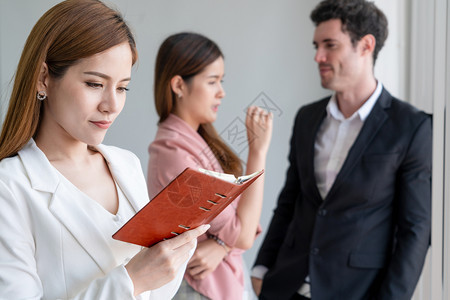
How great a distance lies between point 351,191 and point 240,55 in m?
0.70

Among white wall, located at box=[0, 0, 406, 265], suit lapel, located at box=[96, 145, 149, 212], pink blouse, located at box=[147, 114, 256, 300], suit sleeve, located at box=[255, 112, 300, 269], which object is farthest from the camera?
suit sleeve, located at box=[255, 112, 300, 269]

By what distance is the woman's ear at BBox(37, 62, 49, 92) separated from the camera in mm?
932

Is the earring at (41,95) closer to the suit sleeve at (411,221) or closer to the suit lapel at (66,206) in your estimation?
the suit lapel at (66,206)

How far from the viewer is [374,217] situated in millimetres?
1780

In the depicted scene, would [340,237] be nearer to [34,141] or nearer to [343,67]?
[343,67]

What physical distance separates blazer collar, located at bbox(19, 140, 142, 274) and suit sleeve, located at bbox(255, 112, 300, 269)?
1200 mm

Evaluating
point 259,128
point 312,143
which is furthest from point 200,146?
point 312,143

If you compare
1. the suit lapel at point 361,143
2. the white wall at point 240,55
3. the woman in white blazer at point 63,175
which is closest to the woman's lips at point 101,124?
the woman in white blazer at point 63,175

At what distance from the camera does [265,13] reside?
87.4 inches

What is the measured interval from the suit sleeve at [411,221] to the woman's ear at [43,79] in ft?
4.01

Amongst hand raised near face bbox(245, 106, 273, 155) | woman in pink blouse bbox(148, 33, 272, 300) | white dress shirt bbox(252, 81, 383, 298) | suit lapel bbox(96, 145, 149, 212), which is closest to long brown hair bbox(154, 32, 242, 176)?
woman in pink blouse bbox(148, 33, 272, 300)

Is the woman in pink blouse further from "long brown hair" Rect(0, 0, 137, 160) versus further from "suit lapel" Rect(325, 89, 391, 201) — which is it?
"long brown hair" Rect(0, 0, 137, 160)

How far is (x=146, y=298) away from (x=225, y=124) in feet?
3.31

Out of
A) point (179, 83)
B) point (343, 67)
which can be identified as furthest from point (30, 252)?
point (343, 67)
